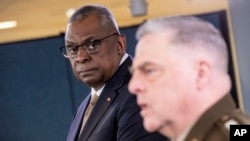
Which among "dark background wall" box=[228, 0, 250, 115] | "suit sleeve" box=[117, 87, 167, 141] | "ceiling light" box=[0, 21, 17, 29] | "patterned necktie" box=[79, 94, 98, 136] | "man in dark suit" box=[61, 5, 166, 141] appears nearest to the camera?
"suit sleeve" box=[117, 87, 167, 141]

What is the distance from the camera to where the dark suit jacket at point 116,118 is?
3.95 ft

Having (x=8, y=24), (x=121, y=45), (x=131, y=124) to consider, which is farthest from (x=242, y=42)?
(x=131, y=124)

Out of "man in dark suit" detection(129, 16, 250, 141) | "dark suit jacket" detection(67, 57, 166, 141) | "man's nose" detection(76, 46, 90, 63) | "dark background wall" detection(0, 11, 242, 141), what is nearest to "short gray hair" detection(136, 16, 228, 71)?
"man in dark suit" detection(129, 16, 250, 141)

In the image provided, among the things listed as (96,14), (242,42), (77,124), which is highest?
(96,14)

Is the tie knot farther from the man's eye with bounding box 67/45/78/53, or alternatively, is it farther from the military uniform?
the military uniform

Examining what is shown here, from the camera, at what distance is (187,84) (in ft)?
2.39

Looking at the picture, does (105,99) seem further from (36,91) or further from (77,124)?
(36,91)

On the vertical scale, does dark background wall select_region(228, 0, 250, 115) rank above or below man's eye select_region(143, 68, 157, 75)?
below

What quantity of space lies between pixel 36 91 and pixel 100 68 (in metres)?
2.40

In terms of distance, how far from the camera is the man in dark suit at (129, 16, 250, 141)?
730 mm

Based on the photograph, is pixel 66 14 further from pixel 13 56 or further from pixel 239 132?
pixel 239 132

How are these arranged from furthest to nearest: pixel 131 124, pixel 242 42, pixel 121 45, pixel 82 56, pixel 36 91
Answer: pixel 36 91, pixel 242 42, pixel 121 45, pixel 82 56, pixel 131 124

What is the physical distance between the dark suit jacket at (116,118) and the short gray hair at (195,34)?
423 mm

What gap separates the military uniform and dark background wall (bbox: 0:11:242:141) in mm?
2872
